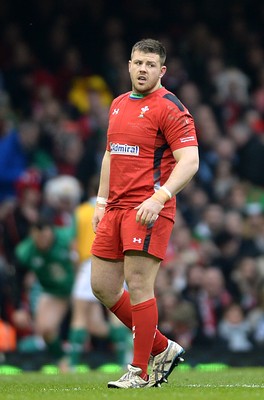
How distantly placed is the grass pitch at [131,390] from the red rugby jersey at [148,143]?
44.6 inches

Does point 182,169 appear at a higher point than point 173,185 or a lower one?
higher

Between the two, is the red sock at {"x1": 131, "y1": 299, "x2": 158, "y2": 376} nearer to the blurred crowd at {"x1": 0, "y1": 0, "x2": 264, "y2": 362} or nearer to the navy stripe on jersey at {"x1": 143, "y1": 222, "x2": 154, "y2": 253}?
the navy stripe on jersey at {"x1": 143, "y1": 222, "x2": 154, "y2": 253}

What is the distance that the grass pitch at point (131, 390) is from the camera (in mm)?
7348

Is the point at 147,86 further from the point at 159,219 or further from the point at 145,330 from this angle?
the point at 145,330

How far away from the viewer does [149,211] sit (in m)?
7.70

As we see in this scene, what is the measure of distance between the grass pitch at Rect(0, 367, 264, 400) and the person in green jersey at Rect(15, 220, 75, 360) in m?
2.94

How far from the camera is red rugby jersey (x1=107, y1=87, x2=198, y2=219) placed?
797 centimetres

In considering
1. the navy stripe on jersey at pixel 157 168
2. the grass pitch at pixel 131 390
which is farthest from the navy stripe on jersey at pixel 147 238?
the grass pitch at pixel 131 390

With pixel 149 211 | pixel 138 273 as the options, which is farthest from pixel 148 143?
pixel 138 273

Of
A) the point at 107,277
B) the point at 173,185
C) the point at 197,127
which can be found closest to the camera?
the point at 173,185

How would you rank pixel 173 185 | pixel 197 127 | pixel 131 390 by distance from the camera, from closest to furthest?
pixel 131 390 < pixel 173 185 < pixel 197 127

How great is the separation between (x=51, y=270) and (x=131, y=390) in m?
5.89

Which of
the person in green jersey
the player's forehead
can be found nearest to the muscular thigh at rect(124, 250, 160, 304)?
the player's forehead

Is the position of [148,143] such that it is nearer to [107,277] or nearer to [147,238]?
[147,238]
